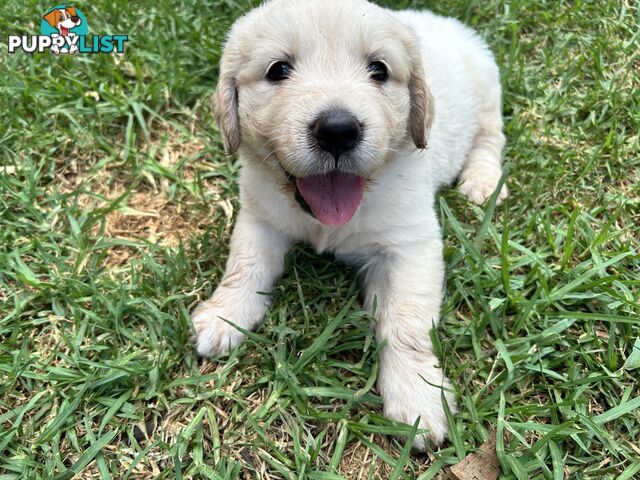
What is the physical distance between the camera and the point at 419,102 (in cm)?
276

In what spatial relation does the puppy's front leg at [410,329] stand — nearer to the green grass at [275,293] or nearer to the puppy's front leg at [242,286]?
the green grass at [275,293]

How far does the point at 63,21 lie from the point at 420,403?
409 cm

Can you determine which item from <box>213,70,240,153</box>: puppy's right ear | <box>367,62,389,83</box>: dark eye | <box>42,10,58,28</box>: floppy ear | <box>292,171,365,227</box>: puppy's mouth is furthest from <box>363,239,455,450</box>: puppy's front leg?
<box>42,10,58,28</box>: floppy ear

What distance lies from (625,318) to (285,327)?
5.61 ft

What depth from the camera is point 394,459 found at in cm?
249

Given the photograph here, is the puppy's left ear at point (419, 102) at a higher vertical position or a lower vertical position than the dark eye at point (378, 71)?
lower

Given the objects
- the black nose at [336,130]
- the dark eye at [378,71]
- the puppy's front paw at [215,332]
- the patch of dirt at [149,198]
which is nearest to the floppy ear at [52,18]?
the patch of dirt at [149,198]

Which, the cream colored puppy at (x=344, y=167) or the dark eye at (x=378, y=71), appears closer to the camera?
the cream colored puppy at (x=344, y=167)

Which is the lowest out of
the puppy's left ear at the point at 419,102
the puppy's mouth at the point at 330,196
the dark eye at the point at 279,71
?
the puppy's mouth at the point at 330,196

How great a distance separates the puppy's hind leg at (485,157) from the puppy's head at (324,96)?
3.30 feet

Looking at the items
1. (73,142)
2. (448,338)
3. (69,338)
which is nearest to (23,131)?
(73,142)

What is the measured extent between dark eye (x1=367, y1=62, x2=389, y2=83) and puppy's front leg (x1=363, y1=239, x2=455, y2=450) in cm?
86

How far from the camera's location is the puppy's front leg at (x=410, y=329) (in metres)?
2.54

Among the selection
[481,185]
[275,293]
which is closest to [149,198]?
[275,293]
